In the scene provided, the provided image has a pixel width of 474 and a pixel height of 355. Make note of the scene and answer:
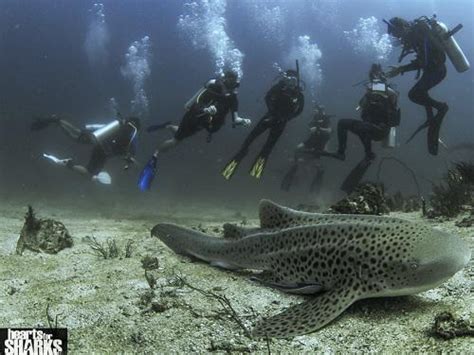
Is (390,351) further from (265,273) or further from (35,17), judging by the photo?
(35,17)

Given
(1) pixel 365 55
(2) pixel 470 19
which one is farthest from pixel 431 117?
(2) pixel 470 19

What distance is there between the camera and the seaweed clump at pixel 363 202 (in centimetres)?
644

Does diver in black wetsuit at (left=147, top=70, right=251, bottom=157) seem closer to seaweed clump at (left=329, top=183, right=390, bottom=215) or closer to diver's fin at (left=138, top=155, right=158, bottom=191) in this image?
diver's fin at (left=138, top=155, right=158, bottom=191)

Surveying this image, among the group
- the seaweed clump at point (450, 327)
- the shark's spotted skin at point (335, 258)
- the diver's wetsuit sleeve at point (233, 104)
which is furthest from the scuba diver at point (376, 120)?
the seaweed clump at point (450, 327)

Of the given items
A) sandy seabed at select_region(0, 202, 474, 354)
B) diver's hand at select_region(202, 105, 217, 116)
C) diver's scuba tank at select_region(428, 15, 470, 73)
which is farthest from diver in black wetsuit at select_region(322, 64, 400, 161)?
sandy seabed at select_region(0, 202, 474, 354)

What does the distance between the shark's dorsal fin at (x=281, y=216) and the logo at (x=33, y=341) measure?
2400 millimetres

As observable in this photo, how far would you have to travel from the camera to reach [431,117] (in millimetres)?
12109

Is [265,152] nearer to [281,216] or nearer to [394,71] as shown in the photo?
[394,71]

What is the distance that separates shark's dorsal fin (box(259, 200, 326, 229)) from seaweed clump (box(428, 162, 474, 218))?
3.86m

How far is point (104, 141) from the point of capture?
1576 centimetres

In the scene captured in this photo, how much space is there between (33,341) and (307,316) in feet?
7.23

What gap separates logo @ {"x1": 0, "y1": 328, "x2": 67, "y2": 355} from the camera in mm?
3203

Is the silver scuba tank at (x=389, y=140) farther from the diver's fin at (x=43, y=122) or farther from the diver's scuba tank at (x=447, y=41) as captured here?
the diver's fin at (x=43, y=122)

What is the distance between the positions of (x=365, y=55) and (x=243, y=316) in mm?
124625
